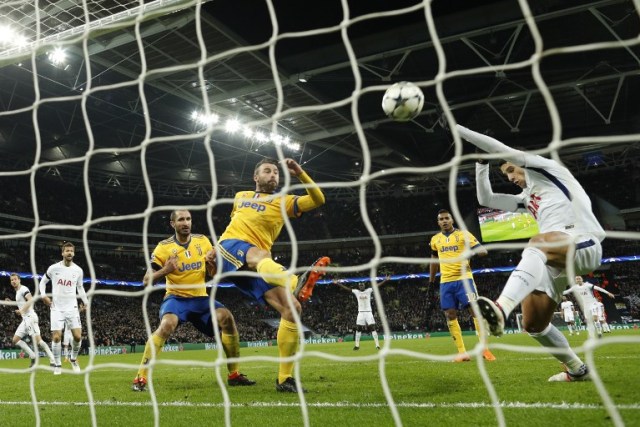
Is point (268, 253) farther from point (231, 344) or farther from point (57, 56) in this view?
point (57, 56)

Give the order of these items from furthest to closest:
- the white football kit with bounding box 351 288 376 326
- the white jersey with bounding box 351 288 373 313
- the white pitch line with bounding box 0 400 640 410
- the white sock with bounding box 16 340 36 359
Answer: the white jersey with bounding box 351 288 373 313
the white football kit with bounding box 351 288 376 326
the white sock with bounding box 16 340 36 359
the white pitch line with bounding box 0 400 640 410

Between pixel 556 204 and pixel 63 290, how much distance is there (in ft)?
27.0

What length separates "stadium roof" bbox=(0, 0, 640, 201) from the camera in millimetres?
13688

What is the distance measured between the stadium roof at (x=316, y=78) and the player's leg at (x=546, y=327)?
417 cm

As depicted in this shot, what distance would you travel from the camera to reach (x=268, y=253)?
16.5ft

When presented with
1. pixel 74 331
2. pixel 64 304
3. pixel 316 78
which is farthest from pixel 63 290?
pixel 316 78

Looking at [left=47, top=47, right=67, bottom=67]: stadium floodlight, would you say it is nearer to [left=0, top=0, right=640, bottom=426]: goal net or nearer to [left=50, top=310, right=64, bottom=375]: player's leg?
[left=0, top=0, right=640, bottom=426]: goal net

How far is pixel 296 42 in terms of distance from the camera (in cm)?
1586

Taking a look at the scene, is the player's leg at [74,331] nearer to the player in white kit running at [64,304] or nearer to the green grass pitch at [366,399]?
the player in white kit running at [64,304]

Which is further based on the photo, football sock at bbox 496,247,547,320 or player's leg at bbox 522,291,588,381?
player's leg at bbox 522,291,588,381

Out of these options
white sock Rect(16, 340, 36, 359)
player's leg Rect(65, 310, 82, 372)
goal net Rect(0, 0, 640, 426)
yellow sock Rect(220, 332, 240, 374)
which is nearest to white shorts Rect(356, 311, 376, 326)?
goal net Rect(0, 0, 640, 426)

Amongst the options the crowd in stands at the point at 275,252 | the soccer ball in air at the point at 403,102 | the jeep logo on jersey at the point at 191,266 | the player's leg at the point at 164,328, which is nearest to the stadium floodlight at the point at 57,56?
the jeep logo on jersey at the point at 191,266

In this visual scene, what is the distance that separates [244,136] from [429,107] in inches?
347

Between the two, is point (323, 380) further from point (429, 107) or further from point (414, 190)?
point (414, 190)
